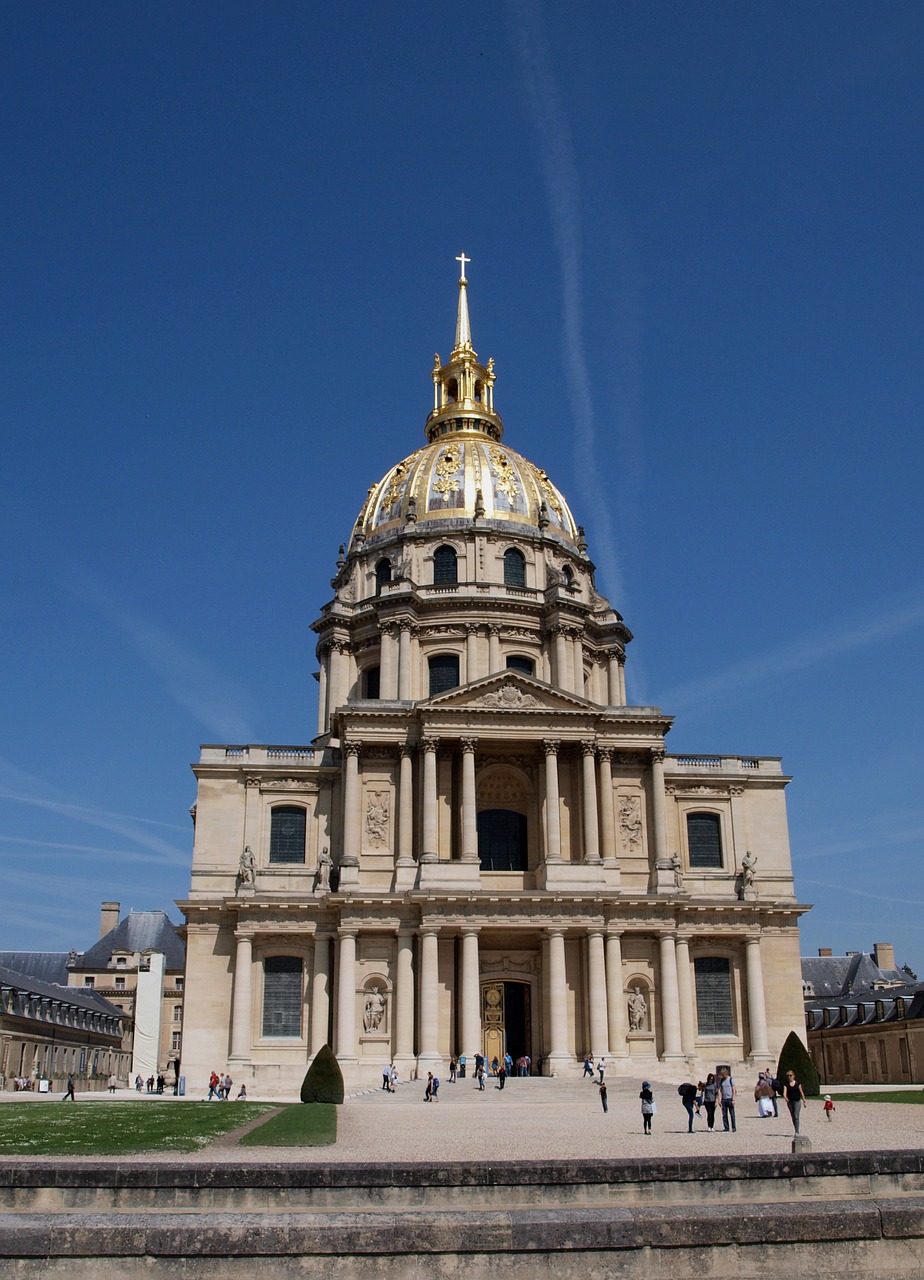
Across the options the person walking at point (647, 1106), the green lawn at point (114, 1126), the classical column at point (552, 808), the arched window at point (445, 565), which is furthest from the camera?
the arched window at point (445, 565)

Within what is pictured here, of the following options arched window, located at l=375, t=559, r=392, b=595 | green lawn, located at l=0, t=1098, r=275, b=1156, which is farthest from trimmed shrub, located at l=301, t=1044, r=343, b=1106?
arched window, located at l=375, t=559, r=392, b=595

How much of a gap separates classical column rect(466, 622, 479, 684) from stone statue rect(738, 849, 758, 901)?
51.6ft

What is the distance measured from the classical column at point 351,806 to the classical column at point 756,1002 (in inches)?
676

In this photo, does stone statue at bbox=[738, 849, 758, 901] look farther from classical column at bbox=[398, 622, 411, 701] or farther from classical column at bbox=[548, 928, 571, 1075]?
classical column at bbox=[398, 622, 411, 701]

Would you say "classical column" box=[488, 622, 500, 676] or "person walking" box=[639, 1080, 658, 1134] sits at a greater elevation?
"classical column" box=[488, 622, 500, 676]

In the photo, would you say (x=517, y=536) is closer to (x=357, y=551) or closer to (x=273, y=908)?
(x=357, y=551)

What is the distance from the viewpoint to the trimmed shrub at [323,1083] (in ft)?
122

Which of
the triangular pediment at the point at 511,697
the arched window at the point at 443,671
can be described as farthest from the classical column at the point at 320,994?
the arched window at the point at 443,671

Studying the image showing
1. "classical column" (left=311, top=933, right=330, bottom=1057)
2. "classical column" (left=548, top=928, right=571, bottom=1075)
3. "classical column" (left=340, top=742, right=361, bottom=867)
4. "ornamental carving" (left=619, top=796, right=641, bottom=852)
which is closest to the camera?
"classical column" (left=548, top=928, right=571, bottom=1075)

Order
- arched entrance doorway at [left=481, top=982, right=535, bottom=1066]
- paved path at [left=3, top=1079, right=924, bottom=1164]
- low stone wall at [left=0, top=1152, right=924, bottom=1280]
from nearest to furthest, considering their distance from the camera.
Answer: low stone wall at [left=0, top=1152, right=924, bottom=1280] < paved path at [left=3, top=1079, right=924, bottom=1164] < arched entrance doorway at [left=481, top=982, right=535, bottom=1066]

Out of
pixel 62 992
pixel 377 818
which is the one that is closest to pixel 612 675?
pixel 377 818

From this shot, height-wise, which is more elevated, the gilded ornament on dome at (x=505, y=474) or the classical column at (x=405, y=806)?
the gilded ornament on dome at (x=505, y=474)

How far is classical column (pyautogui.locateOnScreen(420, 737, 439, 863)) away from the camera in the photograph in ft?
163

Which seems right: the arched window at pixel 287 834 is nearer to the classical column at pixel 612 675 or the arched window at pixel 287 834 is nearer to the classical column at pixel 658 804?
the classical column at pixel 658 804
